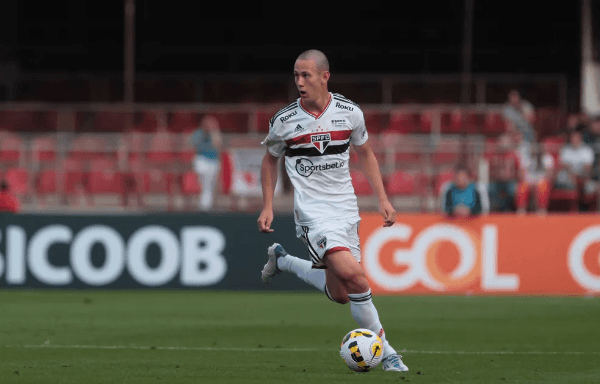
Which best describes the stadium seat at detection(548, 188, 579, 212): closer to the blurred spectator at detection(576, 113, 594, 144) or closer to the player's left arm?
the blurred spectator at detection(576, 113, 594, 144)

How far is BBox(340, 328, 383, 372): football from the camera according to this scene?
6.84 meters

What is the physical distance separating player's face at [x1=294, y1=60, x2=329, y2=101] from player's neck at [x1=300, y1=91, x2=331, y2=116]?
0.04 meters

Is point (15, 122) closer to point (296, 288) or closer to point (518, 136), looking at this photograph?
point (296, 288)

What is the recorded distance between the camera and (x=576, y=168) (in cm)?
1759

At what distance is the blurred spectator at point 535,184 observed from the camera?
57.3 ft

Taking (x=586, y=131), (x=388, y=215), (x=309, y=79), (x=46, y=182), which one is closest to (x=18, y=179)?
(x=46, y=182)

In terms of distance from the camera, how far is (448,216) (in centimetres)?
1488

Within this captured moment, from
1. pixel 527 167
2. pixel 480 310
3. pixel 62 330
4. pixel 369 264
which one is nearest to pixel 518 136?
pixel 527 167

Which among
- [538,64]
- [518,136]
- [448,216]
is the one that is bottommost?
[448,216]

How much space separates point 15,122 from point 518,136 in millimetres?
10682

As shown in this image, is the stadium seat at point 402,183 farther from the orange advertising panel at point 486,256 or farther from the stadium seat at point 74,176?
the stadium seat at point 74,176

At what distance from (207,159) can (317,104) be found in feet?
36.3

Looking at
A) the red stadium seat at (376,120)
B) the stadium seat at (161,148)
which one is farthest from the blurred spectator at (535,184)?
the stadium seat at (161,148)

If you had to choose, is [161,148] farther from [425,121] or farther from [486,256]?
[486,256]
